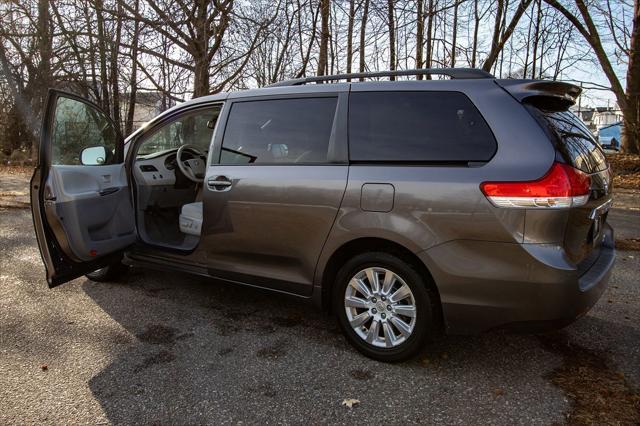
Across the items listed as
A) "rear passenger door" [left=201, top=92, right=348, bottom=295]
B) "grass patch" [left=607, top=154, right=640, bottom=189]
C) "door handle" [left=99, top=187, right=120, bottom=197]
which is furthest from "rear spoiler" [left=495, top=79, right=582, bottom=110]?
"grass patch" [left=607, top=154, right=640, bottom=189]

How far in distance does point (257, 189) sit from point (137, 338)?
4.50 ft

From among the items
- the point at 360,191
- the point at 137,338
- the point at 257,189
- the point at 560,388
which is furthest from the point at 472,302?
the point at 137,338

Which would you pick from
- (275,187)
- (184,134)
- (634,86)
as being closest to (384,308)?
(275,187)

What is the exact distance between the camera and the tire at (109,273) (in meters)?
4.43

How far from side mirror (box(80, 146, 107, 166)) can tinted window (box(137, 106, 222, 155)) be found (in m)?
0.52

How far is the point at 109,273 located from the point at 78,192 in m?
1.35

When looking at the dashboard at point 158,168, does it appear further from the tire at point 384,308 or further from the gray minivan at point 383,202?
the tire at point 384,308

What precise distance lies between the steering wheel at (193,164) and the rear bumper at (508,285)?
2.83 m

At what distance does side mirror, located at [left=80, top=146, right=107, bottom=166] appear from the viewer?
356 centimetres

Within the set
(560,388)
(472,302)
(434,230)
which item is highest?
(434,230)

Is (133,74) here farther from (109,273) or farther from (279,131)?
(279,131)

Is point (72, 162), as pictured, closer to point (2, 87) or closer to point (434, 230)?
point (434, 230)

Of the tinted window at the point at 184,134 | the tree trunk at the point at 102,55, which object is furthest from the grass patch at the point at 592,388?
the tree trunk at the point at 102,55

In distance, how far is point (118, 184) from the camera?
3.78 m
